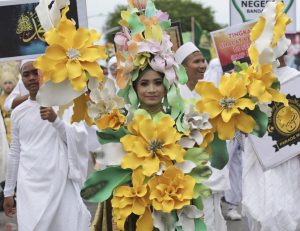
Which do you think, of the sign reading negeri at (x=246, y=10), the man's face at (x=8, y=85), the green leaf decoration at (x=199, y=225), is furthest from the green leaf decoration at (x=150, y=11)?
the man's face at (x=8, y=85)

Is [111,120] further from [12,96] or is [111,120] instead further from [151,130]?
[12,96]

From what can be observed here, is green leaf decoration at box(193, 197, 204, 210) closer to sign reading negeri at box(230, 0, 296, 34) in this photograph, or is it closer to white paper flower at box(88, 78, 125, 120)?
white paper flower at box(88, 78, 125, 120)

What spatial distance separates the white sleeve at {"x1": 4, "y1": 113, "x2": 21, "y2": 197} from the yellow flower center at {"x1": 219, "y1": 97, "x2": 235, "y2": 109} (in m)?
2.19

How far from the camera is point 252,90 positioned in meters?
4.17

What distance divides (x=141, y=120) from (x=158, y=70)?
0.34 m

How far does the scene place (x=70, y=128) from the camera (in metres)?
5.79

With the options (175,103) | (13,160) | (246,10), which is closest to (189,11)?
(246,10)

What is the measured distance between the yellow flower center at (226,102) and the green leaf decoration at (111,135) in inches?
20.4

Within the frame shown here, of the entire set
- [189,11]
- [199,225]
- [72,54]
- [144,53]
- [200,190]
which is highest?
[72,54]

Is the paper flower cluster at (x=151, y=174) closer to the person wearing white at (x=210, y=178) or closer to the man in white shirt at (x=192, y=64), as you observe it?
the person wearing white at (x=210, y=178)

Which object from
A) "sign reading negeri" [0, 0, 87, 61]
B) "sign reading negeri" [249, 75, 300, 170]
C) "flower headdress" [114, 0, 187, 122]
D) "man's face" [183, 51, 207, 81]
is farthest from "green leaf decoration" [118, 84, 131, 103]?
"man's face" [183, 51, 207, 81]

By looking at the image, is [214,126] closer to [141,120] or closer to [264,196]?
[141,120]

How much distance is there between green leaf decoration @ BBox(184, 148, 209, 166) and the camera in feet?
13.9

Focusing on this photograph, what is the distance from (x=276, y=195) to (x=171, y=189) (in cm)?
232
